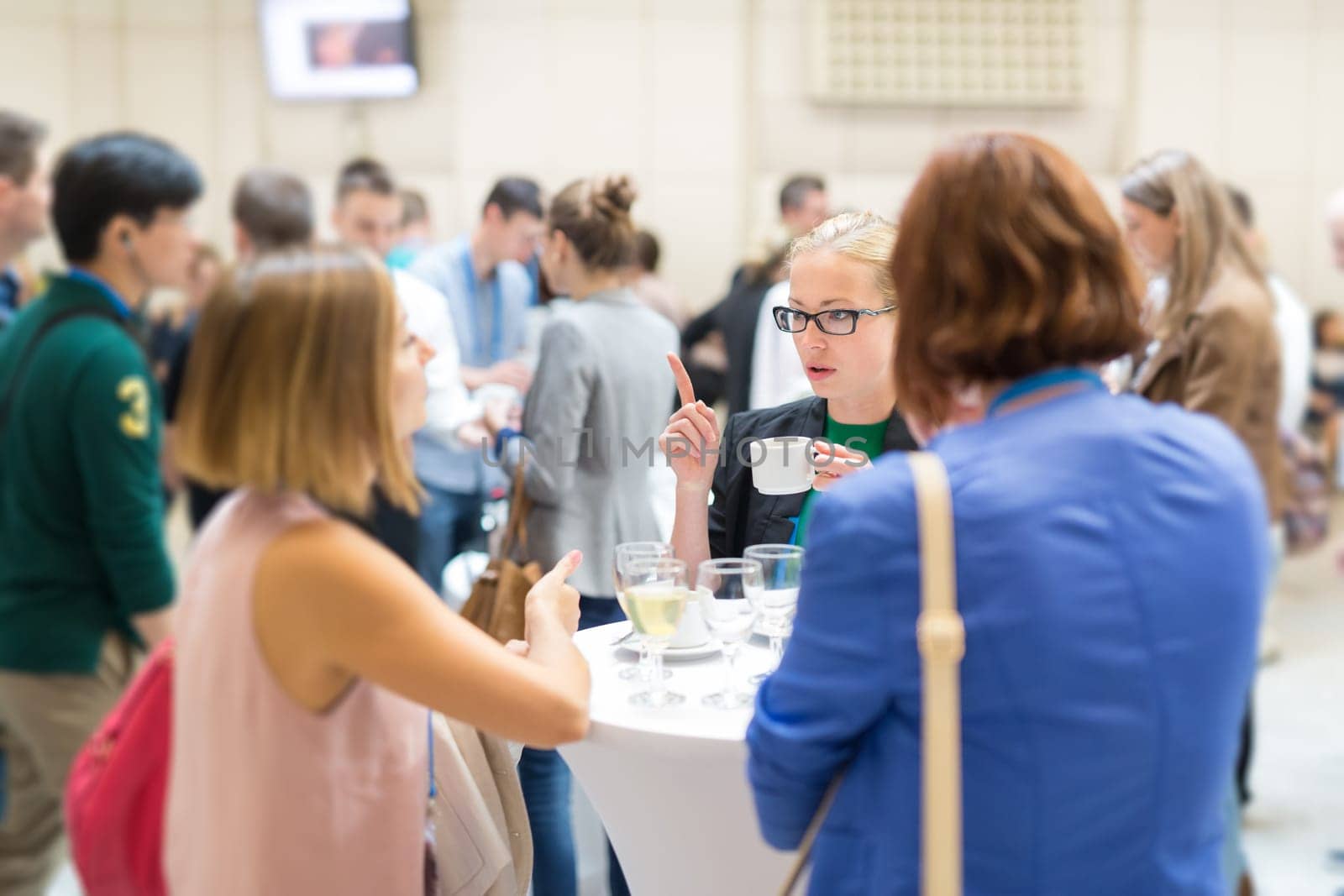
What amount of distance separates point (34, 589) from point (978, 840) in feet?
4.98

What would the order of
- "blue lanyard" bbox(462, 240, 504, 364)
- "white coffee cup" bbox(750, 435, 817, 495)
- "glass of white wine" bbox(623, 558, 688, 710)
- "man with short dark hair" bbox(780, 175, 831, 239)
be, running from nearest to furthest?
"glass of white wine" bbox(623, 558, 688, 710) → "white coffee cup" bbox(750, 435, 817, 495) → "blue lanyard" bbox(462, 240, 504, 364) → "man with short dark hair" bbox(780, 175, 831, 239)

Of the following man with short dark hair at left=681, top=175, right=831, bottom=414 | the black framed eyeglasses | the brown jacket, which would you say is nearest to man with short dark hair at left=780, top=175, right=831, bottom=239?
man with short dark hair at left=681, top=175, right=831, bottom=414

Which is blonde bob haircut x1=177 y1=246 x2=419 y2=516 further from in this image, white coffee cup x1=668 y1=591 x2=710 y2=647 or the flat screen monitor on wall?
the flat screen monitor on wall

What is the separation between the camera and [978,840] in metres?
1.13

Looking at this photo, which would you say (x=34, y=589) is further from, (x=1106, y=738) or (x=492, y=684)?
(x=1106, y=738)

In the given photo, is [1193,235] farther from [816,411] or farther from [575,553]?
[575,553]

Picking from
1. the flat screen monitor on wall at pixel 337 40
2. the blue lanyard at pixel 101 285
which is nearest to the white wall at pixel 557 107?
the flat screen monitor on wall at pixel 337 40

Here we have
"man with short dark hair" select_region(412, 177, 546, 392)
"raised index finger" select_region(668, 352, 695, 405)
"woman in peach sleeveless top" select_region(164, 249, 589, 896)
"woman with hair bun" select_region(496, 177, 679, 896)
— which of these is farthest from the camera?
"man with short dark hair" select_region(412, 177, 546, 392)

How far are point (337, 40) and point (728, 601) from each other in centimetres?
510

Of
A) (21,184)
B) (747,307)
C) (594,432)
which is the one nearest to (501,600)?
(594,432)

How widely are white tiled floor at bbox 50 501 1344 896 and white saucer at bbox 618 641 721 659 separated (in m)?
1.22

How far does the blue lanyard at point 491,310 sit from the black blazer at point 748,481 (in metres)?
2.00

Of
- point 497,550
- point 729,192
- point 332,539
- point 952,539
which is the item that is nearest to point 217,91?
point 729,192

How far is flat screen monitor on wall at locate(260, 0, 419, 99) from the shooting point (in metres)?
6.05
